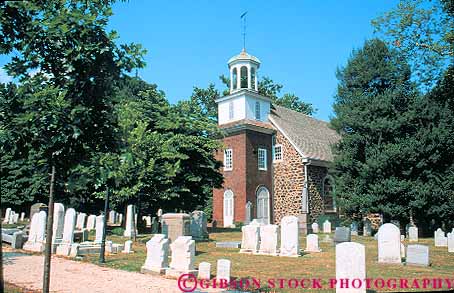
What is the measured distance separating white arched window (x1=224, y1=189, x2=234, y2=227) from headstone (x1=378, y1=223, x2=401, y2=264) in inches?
748

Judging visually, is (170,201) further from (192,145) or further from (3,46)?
(3,46)

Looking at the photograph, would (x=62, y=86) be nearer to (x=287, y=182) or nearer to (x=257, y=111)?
(x=287, y=182)

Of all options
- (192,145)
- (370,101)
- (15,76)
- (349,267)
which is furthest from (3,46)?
(370,101)

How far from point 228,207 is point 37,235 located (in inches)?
688

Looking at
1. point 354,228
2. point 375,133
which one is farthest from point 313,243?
point 375,133

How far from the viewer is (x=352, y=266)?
7.74m

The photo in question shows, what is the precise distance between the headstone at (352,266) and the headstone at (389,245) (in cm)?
542

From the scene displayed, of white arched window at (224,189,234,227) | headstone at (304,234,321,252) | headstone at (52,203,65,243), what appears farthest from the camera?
white arched window at (224,189,234,227)

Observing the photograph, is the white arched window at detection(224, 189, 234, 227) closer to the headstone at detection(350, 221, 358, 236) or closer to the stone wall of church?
the stone wall of church

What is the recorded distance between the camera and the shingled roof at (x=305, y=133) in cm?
3206

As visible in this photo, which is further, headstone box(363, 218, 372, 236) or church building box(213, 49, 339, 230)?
church building box(213, 49, 339, 230)

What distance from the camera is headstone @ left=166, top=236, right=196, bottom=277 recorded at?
10.3 m

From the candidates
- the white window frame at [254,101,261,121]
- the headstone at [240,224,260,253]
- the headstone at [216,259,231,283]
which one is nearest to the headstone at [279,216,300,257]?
the headstone at [240,224,260,253]

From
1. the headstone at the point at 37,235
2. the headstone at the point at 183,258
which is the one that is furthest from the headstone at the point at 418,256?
the headstone at the point at 37,235
